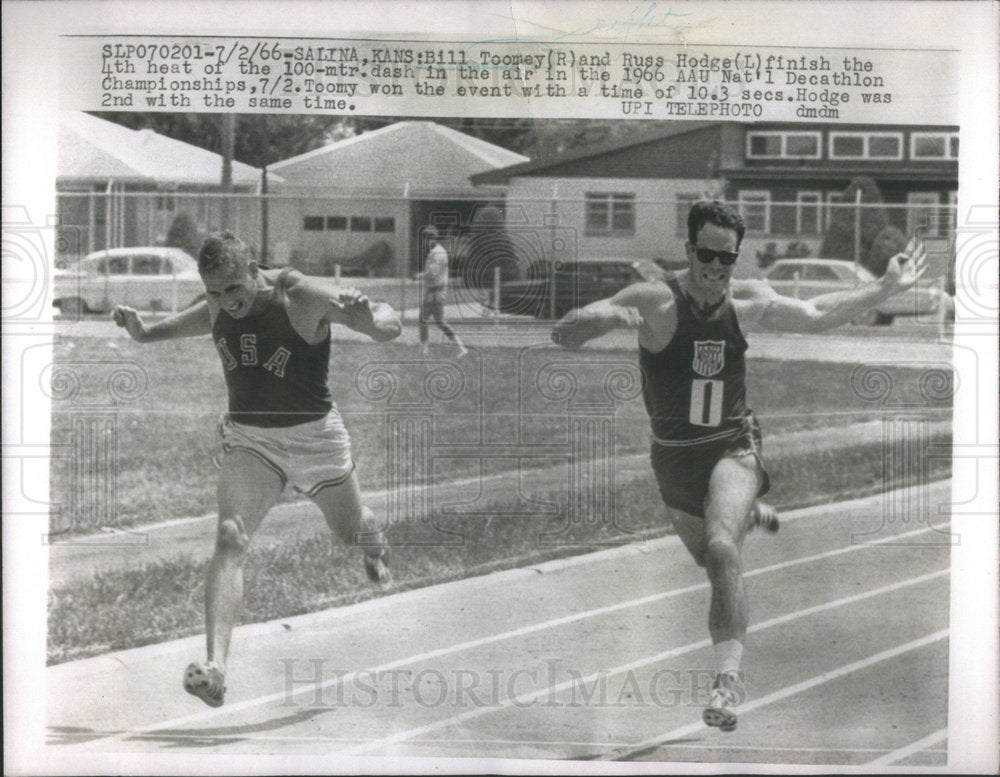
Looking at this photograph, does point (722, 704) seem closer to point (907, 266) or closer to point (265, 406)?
point (907, 266)

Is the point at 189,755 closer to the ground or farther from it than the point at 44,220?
closer to the ground

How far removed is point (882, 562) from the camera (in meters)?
5.42

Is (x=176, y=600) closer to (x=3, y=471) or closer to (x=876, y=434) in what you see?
(x=3, y=471)

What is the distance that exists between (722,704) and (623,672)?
0.38 m

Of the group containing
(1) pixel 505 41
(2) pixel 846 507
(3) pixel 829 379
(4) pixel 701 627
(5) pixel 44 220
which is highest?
(1) pixel 505 41

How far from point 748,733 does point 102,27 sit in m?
3.58

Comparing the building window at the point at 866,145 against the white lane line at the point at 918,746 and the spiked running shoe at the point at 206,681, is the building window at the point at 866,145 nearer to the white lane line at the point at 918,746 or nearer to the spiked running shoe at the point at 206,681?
the white lane line at the point at 918,746

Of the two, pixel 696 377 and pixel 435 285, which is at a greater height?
pixel 435 285

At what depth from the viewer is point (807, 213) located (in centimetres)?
535

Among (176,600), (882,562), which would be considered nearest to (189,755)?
(176,600)

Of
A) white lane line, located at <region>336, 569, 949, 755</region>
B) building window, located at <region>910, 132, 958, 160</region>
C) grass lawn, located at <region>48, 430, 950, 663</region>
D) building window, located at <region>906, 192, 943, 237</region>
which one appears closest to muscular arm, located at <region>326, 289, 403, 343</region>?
grass lawn, located at <region>48, 430, 950, 663</region>

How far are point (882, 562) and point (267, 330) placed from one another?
2.47m

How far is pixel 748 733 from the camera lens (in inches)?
212

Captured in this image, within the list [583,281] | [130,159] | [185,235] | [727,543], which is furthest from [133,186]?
[727,543]
